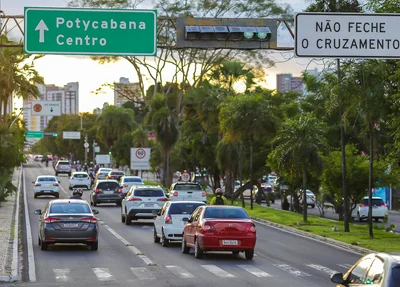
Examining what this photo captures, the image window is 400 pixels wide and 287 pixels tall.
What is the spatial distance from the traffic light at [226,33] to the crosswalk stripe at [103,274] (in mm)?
5893

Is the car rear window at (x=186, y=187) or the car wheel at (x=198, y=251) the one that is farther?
the car rear window at (x=186, y=187)

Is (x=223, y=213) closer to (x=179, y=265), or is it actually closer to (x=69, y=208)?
(x=179, y=265)

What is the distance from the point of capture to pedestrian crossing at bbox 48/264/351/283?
2058 centimetres

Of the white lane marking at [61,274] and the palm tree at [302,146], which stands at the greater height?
the palm tree at [302,146]

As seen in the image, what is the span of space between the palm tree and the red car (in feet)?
51.4

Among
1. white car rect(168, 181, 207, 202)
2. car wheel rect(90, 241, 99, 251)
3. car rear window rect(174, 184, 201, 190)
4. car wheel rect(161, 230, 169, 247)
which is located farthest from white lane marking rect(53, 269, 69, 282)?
car rear window rect(174, 184, 201, 190)

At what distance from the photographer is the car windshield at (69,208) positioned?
27.2 m


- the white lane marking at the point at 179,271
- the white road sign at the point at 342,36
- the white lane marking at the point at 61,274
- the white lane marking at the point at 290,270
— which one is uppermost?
the white road sign at the point at 342,36

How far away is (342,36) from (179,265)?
7.13 m

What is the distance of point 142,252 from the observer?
27.0 metres

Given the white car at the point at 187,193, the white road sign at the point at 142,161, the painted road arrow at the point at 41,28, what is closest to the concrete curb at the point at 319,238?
the white car at the point at 187,193

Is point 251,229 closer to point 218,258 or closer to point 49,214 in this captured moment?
point 218,258

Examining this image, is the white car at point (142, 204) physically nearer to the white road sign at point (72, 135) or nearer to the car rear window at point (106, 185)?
the car rear window at point (106, 185)

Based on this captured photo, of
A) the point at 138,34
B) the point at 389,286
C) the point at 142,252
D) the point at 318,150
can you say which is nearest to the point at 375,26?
the point at 138,34
